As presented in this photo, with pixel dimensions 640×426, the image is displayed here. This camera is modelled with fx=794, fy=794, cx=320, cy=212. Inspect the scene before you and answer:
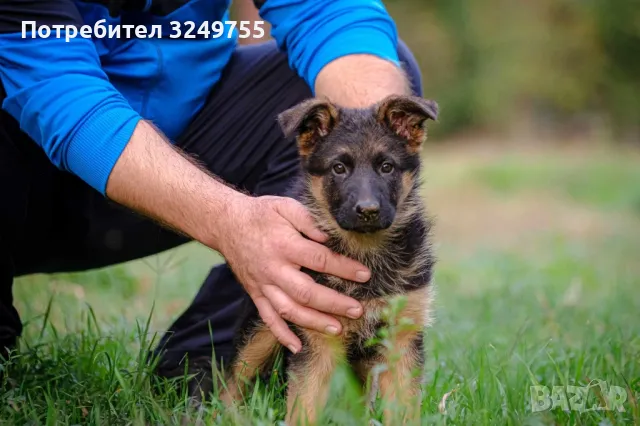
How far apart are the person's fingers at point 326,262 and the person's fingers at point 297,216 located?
0.06 metres

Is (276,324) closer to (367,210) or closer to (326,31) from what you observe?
(367,210)

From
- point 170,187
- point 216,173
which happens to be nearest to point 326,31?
point 216,173

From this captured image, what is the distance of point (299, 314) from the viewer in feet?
9.39

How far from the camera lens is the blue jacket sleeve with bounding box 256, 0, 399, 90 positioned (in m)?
3.63

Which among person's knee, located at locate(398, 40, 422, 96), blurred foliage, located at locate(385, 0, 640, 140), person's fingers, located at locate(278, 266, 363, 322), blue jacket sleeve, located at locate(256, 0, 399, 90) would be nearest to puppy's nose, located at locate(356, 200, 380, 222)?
person's fingers, located at locate(278, 266, 363, 322)

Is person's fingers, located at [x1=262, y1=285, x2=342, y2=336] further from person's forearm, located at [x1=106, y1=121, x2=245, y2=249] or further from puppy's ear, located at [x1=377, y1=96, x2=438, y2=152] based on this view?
puppy's ear, located at [x1=377, y1=96, x2=438, y2=152]

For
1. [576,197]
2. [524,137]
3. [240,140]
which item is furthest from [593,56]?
[240,140]

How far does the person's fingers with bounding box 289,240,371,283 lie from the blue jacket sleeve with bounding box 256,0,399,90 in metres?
1.03

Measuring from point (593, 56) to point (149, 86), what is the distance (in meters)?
16.7

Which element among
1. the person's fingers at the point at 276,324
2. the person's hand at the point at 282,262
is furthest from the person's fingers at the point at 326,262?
the person's fingers at the point at 276,324

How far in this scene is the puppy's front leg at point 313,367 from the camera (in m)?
3.03

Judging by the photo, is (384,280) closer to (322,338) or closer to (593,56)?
(322,338)

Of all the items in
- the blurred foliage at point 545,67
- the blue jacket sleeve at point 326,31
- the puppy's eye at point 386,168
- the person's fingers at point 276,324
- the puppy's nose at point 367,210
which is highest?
the blue jacket sleeve at point 326,31

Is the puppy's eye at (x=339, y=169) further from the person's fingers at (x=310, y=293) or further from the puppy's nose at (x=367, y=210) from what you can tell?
the person's fingers at (x=310, y=293)
